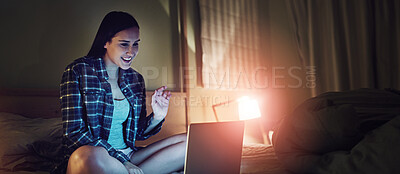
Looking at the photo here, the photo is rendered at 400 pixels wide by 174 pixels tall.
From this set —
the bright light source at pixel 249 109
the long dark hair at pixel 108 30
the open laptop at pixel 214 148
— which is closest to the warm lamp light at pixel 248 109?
the bright light source at pixel 249 109

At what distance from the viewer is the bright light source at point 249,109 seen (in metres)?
2.74

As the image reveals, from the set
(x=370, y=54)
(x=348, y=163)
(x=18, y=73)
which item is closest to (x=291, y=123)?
(x=348, y=163)

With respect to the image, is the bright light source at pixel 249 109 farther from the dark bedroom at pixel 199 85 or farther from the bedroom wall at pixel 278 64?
the bedroom wall at pixel 278 64

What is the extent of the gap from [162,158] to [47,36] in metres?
1.00

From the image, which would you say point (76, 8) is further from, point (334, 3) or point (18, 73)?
point (334, 3)

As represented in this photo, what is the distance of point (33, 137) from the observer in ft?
5.06

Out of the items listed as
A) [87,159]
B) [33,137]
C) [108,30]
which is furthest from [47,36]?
[87,159]

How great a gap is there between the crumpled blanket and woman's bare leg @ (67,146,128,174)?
0.67 metres

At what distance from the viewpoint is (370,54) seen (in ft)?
9.50

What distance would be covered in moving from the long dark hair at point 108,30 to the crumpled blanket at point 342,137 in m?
0.96

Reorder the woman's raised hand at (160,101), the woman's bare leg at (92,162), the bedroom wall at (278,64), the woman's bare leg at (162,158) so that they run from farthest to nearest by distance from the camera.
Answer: the bedroom wall at (278,64) → the woman's raised hand at (160,101) → the woman's bare leg at (162,158) → the woman's bare leg at (92,162)

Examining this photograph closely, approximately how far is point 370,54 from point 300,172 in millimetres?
2140

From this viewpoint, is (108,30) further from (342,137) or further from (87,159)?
(342,137)

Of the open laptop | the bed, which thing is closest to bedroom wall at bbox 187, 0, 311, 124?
the bed
